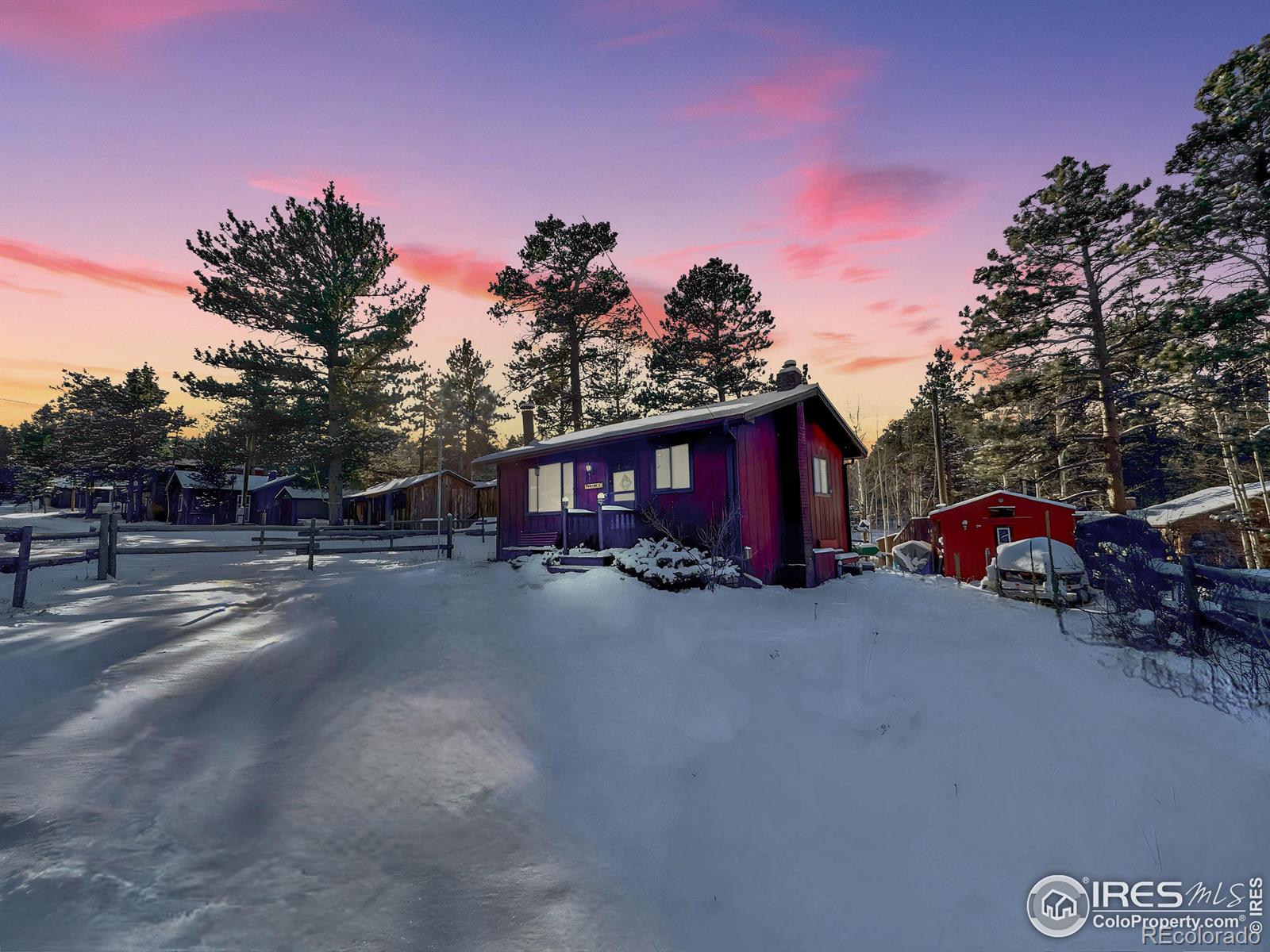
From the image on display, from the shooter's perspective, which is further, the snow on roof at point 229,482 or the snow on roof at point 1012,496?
the snow on roof at point 229,482

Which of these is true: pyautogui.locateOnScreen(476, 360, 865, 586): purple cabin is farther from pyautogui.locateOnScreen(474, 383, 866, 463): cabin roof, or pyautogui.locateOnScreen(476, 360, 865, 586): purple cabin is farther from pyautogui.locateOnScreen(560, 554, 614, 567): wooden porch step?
pyautogui.locateOnScreen(560, 554, 614, 567): wooden porch step

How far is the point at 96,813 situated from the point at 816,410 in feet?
58.4

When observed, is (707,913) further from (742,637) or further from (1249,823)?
(742,637)

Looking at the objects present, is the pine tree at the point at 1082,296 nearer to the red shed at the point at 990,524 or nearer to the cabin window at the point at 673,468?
the red shed at the point at 990,524

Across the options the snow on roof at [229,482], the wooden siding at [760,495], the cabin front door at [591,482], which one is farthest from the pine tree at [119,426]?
the wooden siding at [760,495]

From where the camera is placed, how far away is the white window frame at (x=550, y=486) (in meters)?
17.8

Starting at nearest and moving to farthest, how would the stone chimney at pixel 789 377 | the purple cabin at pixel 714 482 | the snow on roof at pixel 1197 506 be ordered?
1. the purple cabin at pixel 714 482
2. the stone chimney at pixel 789 377
3. the snow on roof at pixel 1197 506

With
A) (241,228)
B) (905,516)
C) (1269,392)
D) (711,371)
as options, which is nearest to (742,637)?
(1269,392)

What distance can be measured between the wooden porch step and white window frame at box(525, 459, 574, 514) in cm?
295

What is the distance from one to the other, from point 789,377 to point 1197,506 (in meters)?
24.4

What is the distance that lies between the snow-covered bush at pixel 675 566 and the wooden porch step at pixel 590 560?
12.4 inches

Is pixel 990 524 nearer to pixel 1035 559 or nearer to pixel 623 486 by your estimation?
pixel 1035 559

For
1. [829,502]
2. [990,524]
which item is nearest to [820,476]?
[829,502]

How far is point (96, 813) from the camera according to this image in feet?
11.7
